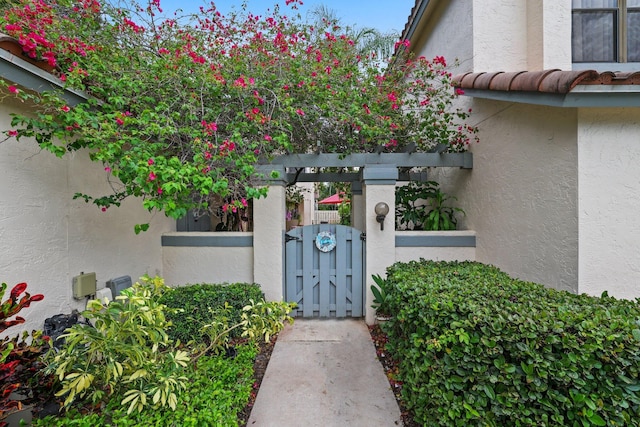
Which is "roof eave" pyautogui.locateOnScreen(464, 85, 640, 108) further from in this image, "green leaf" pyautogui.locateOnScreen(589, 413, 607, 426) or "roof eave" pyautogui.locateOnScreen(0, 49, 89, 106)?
"roof eave" pyautogui.locateOnScreen(0, 49, 89, 106)

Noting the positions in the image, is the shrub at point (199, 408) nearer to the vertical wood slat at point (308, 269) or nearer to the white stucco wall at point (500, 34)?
the vertical wood slat at point (308, 269)

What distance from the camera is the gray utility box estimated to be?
13.5 feet

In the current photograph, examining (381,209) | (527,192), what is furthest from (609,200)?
(381,209)

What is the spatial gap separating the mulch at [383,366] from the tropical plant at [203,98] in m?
2.18

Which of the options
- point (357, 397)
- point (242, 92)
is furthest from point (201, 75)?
point (357, 397)

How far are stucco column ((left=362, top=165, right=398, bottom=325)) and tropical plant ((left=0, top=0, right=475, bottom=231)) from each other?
62 cm

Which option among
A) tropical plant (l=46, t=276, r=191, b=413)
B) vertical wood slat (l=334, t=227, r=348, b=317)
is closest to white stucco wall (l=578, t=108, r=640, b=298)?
vertical wood slat (l=334, t=227, r=348, b=317)

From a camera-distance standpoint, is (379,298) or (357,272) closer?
(379,298)

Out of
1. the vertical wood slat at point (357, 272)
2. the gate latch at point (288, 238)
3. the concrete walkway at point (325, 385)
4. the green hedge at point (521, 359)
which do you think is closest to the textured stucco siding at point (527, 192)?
the green hedge at point (521, 359)

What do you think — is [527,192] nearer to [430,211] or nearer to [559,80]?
[559,80]

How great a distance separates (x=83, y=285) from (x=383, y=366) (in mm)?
4058

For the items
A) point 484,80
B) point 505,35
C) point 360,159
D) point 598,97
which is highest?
point 505,35

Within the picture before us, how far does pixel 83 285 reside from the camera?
3629 millimetres

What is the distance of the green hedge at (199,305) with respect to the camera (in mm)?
3953
